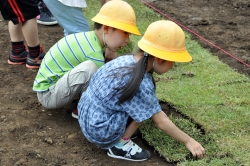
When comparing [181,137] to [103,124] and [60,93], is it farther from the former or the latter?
[60,93]

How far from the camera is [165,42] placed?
256cm

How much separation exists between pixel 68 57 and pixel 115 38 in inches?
15.9

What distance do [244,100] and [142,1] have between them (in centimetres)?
288

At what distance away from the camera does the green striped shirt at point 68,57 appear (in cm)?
317

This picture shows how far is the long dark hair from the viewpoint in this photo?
257 centimetres

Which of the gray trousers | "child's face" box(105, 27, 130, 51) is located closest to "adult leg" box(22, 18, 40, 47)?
the gray trousers

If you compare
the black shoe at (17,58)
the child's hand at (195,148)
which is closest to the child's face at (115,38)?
the child's hand at (195,148)

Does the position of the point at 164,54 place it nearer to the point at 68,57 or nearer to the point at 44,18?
the point at 68,57

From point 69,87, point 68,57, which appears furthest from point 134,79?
point 68,57

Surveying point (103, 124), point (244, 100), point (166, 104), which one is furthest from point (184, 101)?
point (103, 124)

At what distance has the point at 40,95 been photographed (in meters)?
3.25

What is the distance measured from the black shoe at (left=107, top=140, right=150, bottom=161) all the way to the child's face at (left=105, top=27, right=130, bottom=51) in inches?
27.2

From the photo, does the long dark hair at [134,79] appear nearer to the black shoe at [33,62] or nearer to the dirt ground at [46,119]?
the dirt ground at [46,119]

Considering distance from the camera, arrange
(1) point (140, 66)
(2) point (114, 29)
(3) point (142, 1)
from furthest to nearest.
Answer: (3) point (142, 1), (2) point (114, 29), (1) point (140, 66)
